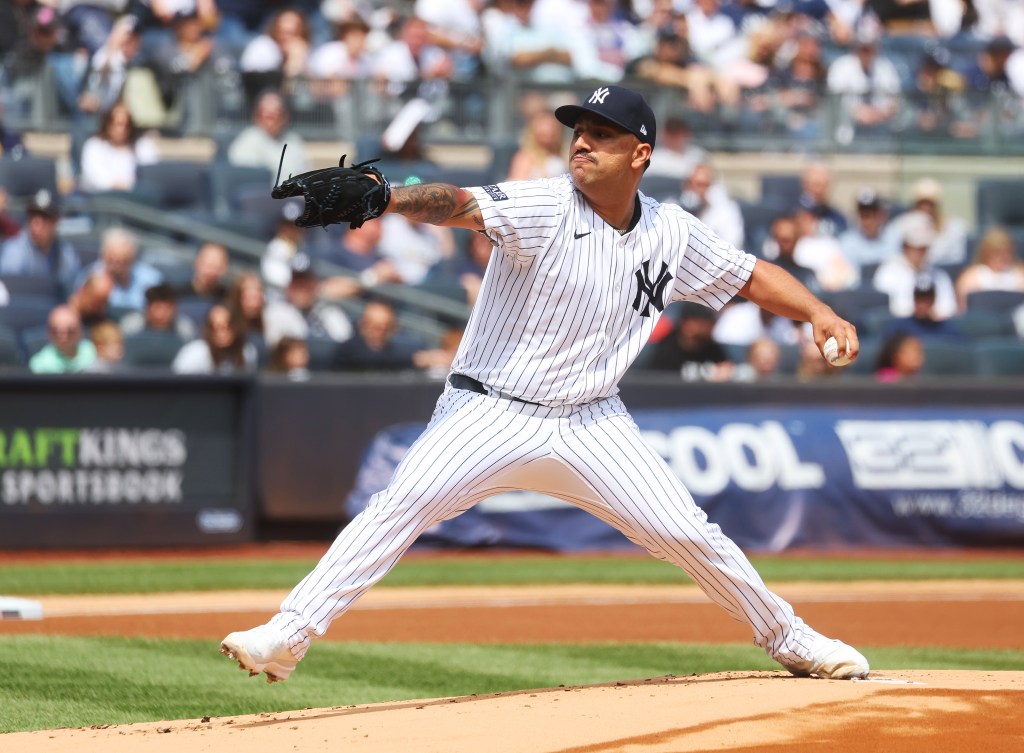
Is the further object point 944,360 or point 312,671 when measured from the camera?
point 944,360

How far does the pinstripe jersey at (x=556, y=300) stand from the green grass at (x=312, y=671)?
149 centimetres

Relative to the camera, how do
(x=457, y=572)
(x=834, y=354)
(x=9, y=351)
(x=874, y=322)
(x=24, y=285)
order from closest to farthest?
(x=834, y=354)
(x=457, y=572)
(x=9, y=351)
(x=24, y=285)
(x=874, y=322)

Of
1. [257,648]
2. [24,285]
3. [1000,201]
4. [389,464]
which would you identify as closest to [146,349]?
[24,285]

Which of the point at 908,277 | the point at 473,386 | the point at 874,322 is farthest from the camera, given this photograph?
the point at 908,277

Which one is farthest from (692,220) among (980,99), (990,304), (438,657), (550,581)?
(980,99)

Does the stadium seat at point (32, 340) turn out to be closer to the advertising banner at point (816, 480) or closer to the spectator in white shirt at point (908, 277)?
the advertising banner at point (816, 480)

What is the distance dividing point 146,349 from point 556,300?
6.85m

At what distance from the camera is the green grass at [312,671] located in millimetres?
5766

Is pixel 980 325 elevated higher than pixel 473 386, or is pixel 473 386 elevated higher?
pixel 473 386

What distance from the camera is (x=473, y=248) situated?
13672mm

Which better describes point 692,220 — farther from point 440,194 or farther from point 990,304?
point 990,304

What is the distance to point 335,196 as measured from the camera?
181 inches

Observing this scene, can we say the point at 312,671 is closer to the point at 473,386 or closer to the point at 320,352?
the point at 473,386

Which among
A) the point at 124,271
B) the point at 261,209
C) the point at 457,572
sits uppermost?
the point at 261,209
